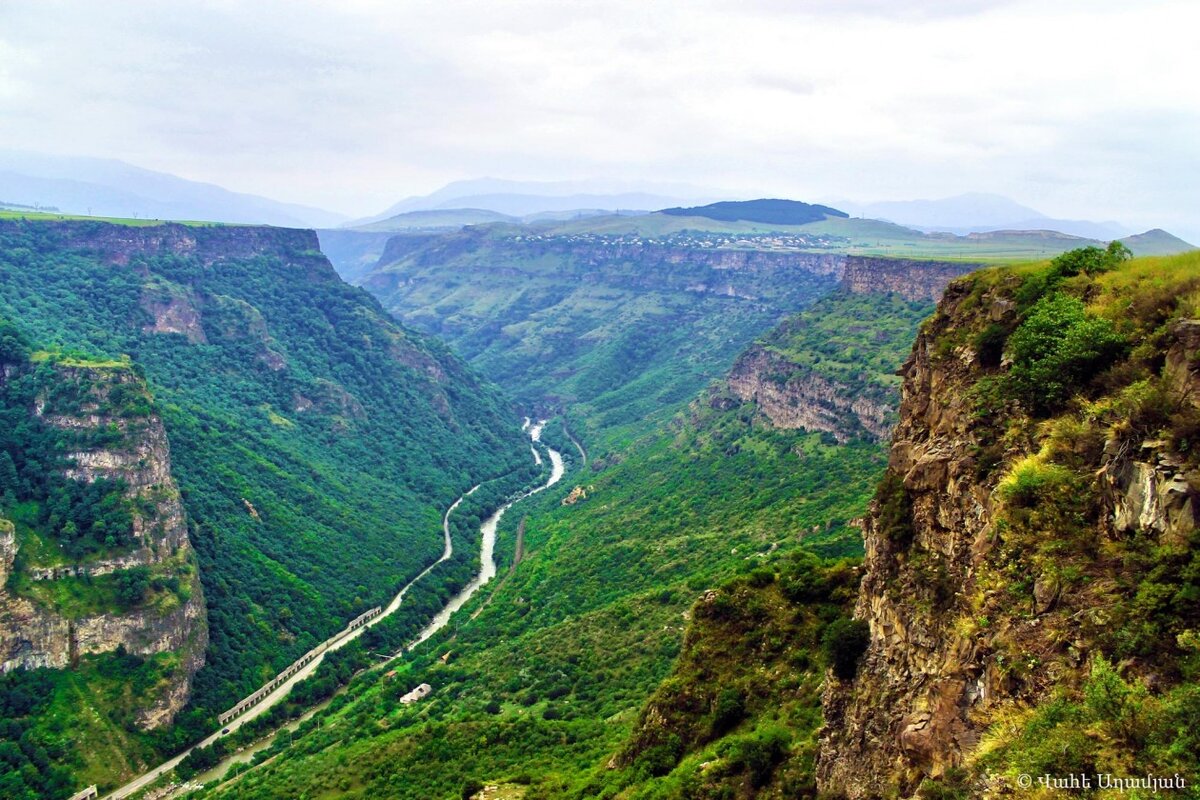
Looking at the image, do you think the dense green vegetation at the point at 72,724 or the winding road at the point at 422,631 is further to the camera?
the winding road at the point at 422,631

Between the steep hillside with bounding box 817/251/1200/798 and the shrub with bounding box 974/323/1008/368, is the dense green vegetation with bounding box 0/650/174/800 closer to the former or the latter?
the steep hillside with bounding box 817/251/1200/798

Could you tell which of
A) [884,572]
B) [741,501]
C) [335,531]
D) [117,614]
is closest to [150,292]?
[335,531]

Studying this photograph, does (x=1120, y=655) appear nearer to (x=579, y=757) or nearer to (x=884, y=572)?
(x=884, y=572)

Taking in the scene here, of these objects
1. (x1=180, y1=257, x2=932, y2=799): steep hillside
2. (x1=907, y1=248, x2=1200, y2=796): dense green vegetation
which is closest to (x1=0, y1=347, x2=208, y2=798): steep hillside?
(x1=180, y1=257, x2=932, y2=799): steep hillside

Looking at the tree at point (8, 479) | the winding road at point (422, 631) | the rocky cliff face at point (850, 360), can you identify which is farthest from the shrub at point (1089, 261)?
the tree at point (8, 479)

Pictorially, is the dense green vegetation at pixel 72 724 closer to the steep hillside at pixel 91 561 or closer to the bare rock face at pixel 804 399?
the steep hillside at pixel 91 561
